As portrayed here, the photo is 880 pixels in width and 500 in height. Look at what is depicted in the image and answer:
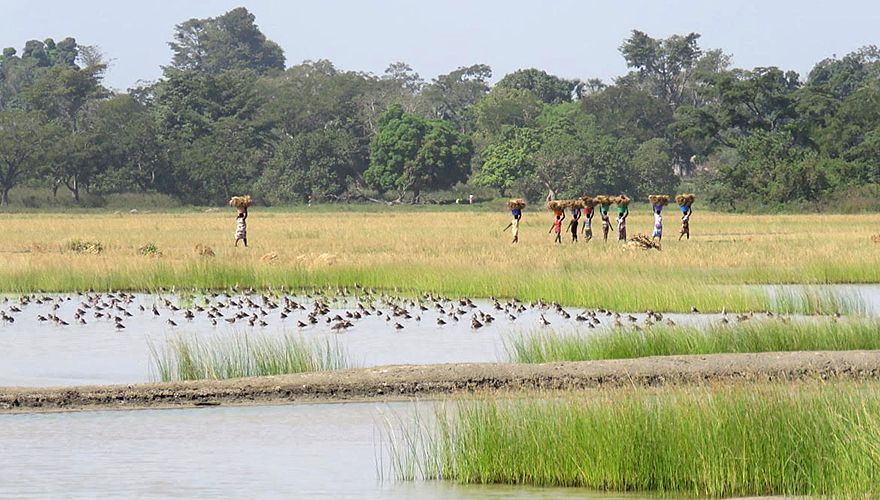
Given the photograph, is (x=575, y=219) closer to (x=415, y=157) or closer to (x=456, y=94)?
(x=415, y=157)

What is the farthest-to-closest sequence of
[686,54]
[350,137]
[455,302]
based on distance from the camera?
[686,54] < [350,137] < [455,302]

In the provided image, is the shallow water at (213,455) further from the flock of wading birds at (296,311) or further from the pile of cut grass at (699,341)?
the flock of wading birds at (296,311)

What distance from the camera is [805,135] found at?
9781cm

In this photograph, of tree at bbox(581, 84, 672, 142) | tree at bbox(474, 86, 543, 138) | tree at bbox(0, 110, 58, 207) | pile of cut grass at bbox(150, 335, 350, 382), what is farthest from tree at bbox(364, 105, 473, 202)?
pile of cut grass at bbox(150, 335, 350, 382)

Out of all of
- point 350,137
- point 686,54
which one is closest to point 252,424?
point 350,137

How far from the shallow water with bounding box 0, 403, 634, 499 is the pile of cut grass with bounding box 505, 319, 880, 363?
9.19 ft

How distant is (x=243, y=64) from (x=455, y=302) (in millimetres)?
162502

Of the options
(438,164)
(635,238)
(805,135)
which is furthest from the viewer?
(438,164)

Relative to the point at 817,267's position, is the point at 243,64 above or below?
above

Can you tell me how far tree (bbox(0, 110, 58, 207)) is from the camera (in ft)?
350

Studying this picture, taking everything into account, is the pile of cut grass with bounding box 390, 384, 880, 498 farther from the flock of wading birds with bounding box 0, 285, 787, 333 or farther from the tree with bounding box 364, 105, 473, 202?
the tree with bounding box 364, 105, 473, 202

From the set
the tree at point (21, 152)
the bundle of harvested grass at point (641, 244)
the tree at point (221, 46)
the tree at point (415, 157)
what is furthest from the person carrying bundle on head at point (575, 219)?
the tree at point (221, 46)

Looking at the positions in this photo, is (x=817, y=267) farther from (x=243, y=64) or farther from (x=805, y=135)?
(x=243, y=64)

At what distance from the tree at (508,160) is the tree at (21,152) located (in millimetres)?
31260
